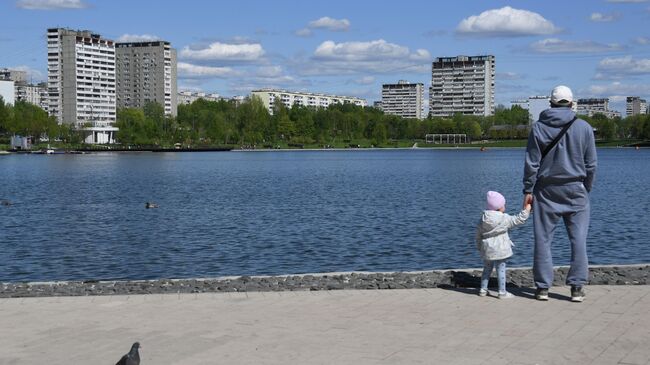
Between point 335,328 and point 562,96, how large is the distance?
4517mm

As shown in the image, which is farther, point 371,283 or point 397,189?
point 397,189

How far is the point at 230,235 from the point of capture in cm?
2934

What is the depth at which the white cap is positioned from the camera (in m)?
11.0

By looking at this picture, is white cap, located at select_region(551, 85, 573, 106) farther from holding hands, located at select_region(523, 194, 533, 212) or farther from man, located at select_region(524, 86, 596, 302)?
holding hands, located at select_region(523, 194, 533, 212)

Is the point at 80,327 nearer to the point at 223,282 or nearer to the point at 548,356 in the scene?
the point at 223,282

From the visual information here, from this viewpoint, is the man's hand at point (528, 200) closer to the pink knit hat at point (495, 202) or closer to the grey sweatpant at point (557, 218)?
the grey sweatpant at point (557, 218)

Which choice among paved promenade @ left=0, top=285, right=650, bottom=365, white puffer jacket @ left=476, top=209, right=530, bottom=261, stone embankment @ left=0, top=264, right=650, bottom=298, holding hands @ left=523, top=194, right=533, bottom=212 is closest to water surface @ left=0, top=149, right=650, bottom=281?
stone embankment @ left=0, top=264, right=650, bottom=298

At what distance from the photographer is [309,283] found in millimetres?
12602

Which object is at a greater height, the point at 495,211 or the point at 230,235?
the point at 495,211

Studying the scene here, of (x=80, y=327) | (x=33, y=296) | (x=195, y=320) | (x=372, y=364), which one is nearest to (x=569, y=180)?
(x=372, y=364)

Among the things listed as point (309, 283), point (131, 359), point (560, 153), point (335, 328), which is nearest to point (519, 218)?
point (560, 153)

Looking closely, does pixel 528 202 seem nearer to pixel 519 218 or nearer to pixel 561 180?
pixel 519 218

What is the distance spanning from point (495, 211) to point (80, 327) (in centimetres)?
571

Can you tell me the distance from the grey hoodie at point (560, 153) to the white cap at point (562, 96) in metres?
0.12
